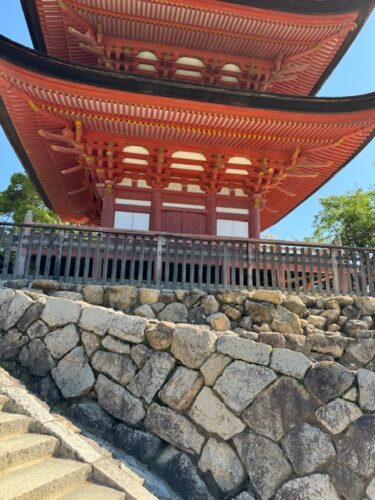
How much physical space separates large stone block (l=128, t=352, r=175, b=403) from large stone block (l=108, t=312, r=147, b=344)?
0.31 meters

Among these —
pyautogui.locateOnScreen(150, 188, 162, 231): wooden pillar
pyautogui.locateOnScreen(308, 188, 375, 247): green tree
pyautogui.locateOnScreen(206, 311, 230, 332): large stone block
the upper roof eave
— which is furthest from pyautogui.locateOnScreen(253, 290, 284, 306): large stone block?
pyautogui.locateOnScreen(308, 188, 375, 247): green tree

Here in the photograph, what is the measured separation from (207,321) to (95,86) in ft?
15.4

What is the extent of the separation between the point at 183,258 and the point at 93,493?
4.25m

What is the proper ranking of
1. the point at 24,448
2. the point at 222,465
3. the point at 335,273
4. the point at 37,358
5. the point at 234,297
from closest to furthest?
1. the point at 24,448
2. the point at 222,465
3. the point at 37,358
4. the point at 234,297
5. the point at 335,273

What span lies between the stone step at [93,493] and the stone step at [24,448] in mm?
465

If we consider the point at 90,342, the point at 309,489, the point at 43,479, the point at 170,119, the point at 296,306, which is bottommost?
the point at 309,489

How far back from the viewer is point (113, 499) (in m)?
2.72

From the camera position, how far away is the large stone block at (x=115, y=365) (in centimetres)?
429

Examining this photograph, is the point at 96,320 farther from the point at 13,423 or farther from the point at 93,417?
the point at 13,423

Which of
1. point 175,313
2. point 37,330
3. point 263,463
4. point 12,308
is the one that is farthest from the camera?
point 175,313

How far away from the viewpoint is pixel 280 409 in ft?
11.9

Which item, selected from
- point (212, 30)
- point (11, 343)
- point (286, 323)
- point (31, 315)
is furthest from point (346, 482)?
point (212, 30)

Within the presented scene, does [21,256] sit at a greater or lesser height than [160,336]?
greater

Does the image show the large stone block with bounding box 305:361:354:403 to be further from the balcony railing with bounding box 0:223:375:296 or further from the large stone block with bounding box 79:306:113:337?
the balcony railing with bounding box 0:223:375:296
